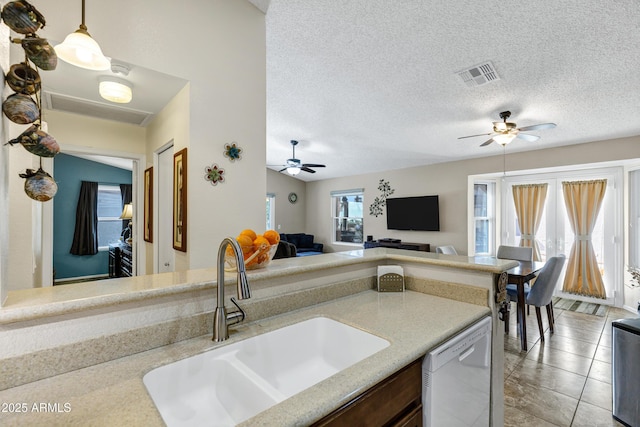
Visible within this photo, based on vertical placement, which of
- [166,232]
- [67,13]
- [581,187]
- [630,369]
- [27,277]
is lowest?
[630,369]

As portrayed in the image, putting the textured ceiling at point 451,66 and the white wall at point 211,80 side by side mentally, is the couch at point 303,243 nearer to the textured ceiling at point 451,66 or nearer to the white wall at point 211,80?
the textured ceiling at point 451,66

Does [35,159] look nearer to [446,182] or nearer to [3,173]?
[3,173]

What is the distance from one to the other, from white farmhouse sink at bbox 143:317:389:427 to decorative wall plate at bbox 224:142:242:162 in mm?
1568

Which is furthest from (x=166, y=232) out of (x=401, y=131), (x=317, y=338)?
(x=401, y=131)

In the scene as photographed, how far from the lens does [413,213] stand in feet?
19.0

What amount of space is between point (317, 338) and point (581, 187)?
204 inches

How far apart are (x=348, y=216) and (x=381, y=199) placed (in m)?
1.18

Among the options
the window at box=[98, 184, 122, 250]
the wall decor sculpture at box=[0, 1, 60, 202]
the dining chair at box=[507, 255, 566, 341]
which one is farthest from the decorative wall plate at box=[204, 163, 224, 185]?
the window at box=[98, 184, 122, 250]

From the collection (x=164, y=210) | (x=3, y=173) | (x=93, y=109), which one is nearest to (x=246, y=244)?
(x=3, y=173)

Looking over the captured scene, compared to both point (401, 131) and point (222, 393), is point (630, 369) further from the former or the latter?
point (401, 131)

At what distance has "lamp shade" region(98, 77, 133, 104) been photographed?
200 centimetres

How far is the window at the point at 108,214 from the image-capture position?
20.1 ft

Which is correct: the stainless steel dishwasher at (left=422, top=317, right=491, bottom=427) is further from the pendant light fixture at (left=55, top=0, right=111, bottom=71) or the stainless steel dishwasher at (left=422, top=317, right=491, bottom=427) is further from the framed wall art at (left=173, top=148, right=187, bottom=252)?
the pendant light fixture at (left=55, top=0, right=111, bottom=71)

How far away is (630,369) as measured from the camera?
5.97 ft
